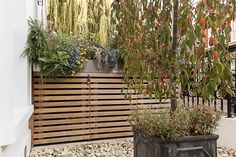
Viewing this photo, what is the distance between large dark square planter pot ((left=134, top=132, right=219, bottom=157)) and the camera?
5.24 feet

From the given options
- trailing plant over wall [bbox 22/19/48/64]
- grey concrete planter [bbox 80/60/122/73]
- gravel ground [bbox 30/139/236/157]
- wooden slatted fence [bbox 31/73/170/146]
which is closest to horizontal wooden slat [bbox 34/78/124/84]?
wooden slatted fence [bbox 31/73/170/146]

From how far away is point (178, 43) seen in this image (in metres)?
1.64

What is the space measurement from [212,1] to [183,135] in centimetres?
79

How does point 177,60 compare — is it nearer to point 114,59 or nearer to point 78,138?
point 114,59

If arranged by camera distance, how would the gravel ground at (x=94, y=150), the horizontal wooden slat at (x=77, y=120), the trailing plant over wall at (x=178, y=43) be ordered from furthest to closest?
the horizontal wooden slat at (x=77, y=120) → the gravel ground at (x=94, y=150) → the trailing plant over wall at (x=178, y=43)

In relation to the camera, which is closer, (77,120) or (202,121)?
(202,121)

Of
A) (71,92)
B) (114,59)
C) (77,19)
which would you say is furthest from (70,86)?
(77,19)

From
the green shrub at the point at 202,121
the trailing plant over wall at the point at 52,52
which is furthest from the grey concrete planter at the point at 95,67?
the green shrub at the point at 202,121

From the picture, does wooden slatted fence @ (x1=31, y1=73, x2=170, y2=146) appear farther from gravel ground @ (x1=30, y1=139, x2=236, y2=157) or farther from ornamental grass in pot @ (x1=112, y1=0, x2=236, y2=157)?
ornamental grass in pot @ (x1=112, y1=0, x2=236, y2=157)

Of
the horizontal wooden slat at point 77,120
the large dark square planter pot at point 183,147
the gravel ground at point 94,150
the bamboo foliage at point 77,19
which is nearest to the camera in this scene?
the large dark square planter pot at point 183,147

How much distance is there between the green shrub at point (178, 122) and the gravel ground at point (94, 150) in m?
1.19

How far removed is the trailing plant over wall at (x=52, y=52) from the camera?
301cm

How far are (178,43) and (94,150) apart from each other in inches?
76.0

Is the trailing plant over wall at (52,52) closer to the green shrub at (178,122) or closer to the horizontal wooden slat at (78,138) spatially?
the horizontal wooden slat at (78,138)
